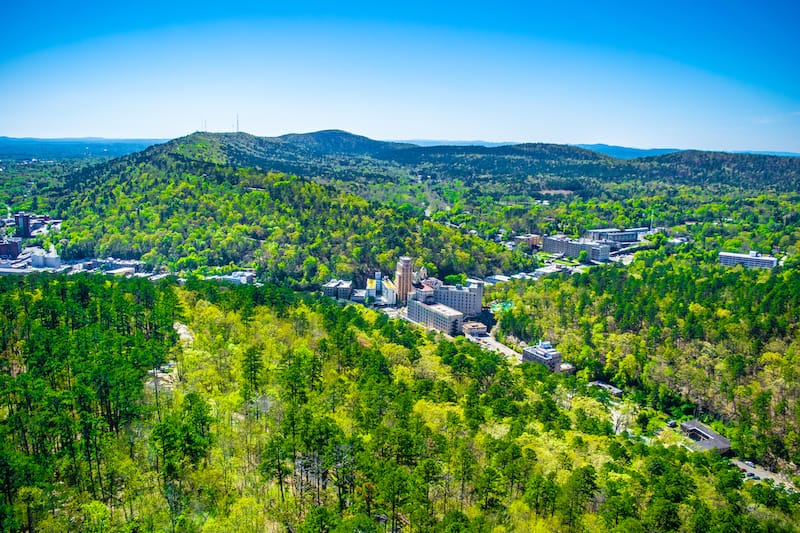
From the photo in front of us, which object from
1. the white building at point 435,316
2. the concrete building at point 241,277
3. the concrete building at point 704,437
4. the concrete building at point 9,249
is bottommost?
the concrete building at point 704,437

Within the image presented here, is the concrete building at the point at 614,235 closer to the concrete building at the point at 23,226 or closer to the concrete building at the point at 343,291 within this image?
the concrete building at the point at 343,291

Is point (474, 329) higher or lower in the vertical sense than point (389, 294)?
lower

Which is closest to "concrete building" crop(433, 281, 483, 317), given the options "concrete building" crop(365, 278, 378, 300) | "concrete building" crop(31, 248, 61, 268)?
"concrete building" crop(365, 278, 378, 300)

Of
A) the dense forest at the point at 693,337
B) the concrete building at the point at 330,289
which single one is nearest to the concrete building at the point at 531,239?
the dense forest at the point at 693,337

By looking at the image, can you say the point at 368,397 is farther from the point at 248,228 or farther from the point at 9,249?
the point at 9,249

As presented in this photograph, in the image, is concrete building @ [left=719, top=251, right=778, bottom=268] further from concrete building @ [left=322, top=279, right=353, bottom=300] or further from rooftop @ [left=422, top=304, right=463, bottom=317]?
concrete building @ [left=322, top=279, right=353, bottom=300]

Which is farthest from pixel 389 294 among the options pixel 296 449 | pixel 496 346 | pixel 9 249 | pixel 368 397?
pixel 9 249
